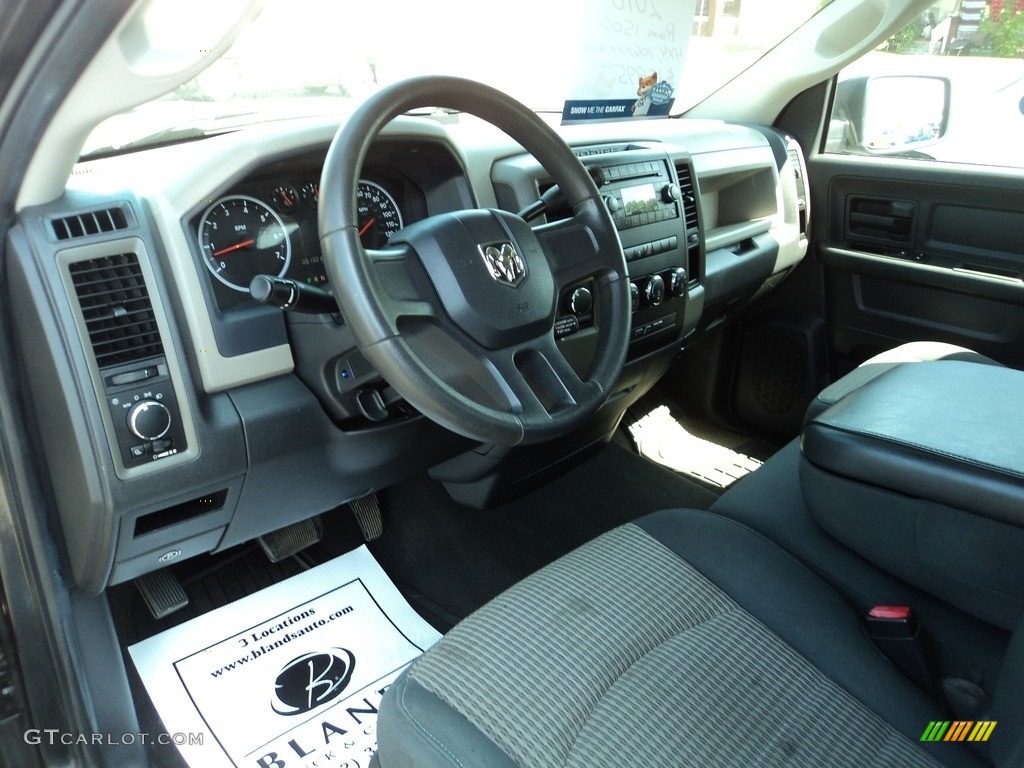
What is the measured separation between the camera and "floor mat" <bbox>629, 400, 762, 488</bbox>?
229cm

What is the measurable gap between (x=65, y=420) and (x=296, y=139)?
501mm

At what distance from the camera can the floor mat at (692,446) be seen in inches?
90.3

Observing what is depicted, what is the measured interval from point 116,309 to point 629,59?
145 cm

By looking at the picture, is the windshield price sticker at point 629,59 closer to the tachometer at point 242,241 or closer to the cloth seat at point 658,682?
the tachometer at point 242,241

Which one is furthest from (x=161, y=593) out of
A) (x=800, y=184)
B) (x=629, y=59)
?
(x=800, y=184)

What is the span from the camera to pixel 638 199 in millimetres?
1709

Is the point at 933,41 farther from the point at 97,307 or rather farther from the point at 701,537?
the point at 97,307

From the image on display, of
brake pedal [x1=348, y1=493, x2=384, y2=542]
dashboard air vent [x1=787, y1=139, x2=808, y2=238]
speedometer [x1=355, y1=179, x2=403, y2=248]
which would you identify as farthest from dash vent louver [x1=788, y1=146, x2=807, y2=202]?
brake pedal [x1=348, y1=493, x2=384, y2=542]

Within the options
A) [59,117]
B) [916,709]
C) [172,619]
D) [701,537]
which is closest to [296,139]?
[59,117]

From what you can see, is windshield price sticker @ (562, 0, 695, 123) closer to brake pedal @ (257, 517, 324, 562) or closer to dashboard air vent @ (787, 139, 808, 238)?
dashboard air vent @ (787, 139, 808, 238)

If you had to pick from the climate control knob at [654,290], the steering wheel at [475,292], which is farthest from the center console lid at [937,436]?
the climate control knob at [654,290]

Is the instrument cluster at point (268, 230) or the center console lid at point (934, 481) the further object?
the instrument cluster at point (268, 230)

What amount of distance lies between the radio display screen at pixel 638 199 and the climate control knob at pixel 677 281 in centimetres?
14

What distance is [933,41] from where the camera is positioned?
2104mm
